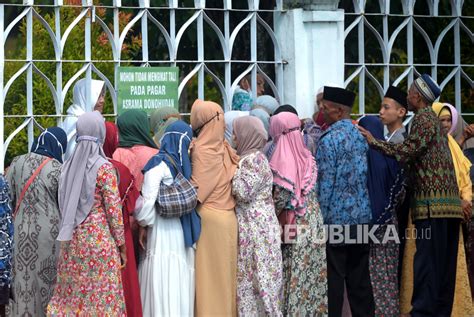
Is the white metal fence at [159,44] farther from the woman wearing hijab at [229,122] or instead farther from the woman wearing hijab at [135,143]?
the woman wearing hijab at [135,143]

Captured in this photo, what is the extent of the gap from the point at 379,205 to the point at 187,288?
4.89 feet

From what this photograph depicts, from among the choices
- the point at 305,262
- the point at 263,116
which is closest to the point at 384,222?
the point at 305,262

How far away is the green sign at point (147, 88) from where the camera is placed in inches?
316

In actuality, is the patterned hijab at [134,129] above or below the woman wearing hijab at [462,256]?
above

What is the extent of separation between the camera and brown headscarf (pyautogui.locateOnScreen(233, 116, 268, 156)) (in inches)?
297

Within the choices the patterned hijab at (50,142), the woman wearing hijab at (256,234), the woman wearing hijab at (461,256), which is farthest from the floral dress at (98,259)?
the woman wearing hijab at (461,256)

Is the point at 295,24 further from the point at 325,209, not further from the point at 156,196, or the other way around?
the point at 156,196

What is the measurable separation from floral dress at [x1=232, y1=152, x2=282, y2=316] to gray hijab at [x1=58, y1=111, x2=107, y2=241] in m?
1.01

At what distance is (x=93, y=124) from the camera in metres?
6.94

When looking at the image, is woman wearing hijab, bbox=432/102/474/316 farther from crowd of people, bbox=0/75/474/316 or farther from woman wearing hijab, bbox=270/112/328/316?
woman wearing hijab, bbox=270/112/328/316

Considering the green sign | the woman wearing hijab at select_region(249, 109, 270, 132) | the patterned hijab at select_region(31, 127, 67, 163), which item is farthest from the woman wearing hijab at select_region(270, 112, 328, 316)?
the patterned hijab at select_region(31, 127, 67, 163)

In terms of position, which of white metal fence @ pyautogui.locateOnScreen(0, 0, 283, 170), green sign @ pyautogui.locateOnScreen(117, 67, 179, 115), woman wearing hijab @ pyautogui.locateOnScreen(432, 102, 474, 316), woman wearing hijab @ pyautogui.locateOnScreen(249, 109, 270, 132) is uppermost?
white metal fence @ pyautogui.locateOnScreen(0, 0, 283, 170)

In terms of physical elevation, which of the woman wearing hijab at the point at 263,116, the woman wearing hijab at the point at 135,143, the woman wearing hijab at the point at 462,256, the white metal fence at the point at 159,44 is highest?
the white metal fence at the point at 159,44

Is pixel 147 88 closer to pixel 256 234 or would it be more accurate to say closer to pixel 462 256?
pixel 256 234
